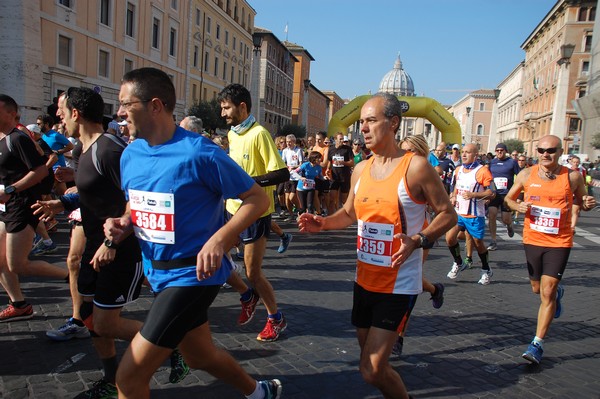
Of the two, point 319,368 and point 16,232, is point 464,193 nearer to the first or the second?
point 319,368

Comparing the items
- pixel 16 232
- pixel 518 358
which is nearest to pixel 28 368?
pixel 16 232

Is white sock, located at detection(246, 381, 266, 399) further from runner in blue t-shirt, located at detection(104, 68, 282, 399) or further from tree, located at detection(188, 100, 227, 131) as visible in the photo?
tree, located at detection(188, 100, 227, 131)

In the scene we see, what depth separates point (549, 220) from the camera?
15.0 feet

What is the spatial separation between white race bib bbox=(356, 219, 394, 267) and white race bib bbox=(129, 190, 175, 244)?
1.19 metres

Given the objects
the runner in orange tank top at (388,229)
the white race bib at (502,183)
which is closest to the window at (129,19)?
the white race bib at (502,183)

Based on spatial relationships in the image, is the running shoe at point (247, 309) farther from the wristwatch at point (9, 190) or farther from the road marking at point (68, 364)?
the wristwatch at point (9, 190)

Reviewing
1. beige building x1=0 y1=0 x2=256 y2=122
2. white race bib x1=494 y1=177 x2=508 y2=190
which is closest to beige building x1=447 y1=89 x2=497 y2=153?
beige building x1=0 y1=0 x2=256 y2=122

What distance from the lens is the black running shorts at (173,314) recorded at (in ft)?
7.91

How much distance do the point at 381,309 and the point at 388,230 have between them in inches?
18.4

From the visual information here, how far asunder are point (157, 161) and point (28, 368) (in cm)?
227

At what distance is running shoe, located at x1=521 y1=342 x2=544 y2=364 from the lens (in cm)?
419

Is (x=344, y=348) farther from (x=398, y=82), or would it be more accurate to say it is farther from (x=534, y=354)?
(x=398, y=82)

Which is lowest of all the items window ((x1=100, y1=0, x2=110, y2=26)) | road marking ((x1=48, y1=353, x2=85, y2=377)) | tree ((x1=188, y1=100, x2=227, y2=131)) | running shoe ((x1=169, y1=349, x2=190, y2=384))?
road marking ((x1=48, y1=353, x2=85, y2=377))

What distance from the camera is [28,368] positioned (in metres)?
3.73
